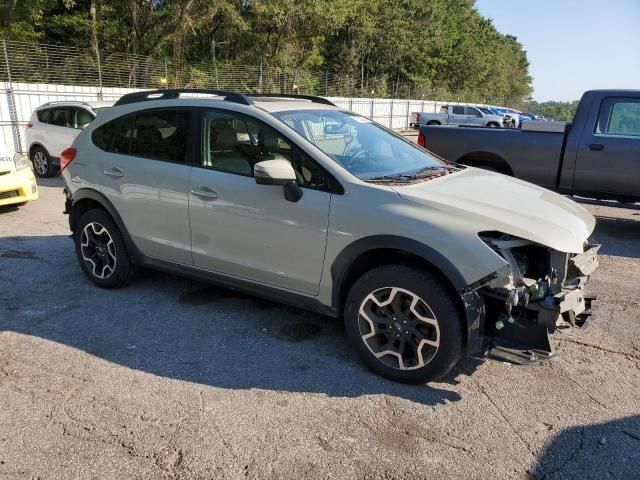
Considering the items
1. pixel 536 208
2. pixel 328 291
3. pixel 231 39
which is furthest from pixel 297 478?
pixel 231 39

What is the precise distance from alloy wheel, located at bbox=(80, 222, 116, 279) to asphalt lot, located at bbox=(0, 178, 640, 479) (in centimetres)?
34

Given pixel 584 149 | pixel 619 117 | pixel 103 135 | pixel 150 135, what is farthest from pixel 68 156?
pixel 619 117

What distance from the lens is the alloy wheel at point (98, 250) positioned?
495cm

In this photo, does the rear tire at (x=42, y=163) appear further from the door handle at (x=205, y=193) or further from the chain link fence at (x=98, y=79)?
the door handle at (x=205, y=193)

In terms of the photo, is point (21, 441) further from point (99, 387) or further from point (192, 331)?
point (192, 331)

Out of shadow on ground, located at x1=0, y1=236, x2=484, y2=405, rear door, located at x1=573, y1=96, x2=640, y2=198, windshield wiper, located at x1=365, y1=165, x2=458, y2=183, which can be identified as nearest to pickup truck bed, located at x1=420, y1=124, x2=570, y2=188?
rear door, located at x1=573, y1=96, x2=640, y2=198

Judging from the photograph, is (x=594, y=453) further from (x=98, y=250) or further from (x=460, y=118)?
(x=460, y=118)

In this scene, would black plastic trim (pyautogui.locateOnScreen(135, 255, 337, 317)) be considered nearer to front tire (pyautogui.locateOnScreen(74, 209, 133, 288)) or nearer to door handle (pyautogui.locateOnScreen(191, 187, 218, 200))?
front tire (pyautogui.locateOnScreen(74, 209, 133, 288))

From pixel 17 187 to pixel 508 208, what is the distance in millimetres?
7507

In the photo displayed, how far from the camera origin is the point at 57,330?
419cm

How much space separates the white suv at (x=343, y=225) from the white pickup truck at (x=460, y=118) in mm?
26337

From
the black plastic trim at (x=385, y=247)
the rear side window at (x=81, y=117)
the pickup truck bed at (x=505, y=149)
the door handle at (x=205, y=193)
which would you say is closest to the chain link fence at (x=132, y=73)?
the rear side window at (x=81, y=117)

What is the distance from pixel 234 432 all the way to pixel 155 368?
96 cm

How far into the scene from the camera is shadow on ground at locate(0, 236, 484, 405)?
3.50 metres
